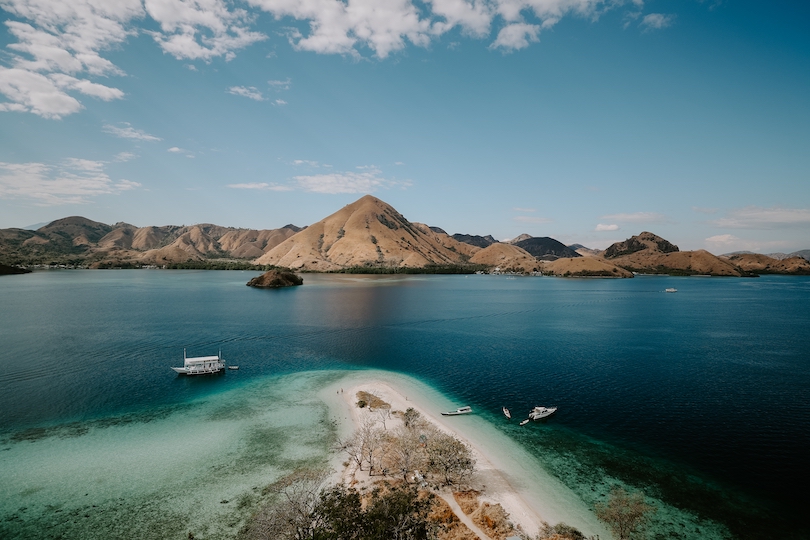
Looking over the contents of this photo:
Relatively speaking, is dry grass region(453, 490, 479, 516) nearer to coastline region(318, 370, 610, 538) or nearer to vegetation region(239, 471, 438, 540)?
coastline region(318, 370, 610, 538)

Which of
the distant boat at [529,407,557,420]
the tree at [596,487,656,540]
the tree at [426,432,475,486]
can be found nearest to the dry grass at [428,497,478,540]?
the tree at [426,432,475,486]

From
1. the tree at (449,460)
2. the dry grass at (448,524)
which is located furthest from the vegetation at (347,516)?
the tree at (449,460)

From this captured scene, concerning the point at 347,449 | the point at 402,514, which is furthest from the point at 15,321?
the point at 402,514

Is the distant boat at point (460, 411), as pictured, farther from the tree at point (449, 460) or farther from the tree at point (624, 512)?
the tree at point (624, 512)

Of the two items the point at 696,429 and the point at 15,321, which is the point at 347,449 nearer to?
the point at 696,429

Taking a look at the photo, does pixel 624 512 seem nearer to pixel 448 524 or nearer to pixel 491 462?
pixel 491 462
